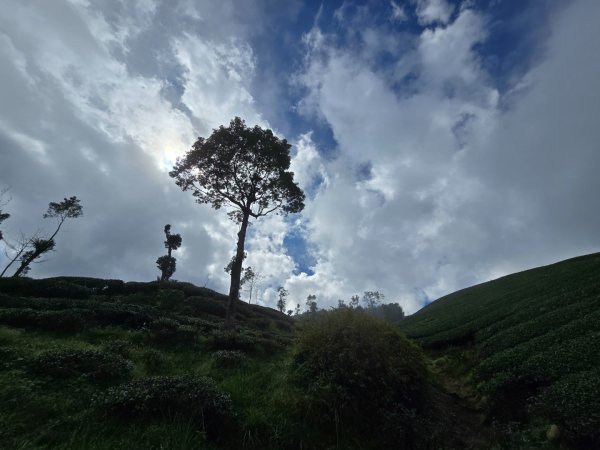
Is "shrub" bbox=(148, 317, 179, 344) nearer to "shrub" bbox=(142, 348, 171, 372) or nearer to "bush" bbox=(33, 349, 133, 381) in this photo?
"shrub" bbox=(142, 348, 171, 372)

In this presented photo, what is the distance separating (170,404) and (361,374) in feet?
14.5

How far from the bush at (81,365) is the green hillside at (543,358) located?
9992 mm

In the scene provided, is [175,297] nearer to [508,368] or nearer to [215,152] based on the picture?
[215,152]

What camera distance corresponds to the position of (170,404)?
6254 mm

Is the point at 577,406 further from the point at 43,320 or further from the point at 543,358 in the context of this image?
the point at 43,320

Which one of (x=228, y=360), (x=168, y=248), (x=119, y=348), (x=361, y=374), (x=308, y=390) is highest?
(x=168, y=248)

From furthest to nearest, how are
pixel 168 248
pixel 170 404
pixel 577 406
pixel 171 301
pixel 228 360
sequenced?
pixel 168 248, pixel 171 301, pixel 228 360, pixel 577 406, pixel 170 404

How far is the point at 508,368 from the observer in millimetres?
10422

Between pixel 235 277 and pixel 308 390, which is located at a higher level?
pixel 235 277

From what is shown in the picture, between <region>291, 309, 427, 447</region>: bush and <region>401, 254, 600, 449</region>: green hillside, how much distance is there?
8.38 feet

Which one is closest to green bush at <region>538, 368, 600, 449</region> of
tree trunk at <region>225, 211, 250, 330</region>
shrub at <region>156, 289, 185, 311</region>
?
tree trunk at <region>225, 211, 250, 330</region>

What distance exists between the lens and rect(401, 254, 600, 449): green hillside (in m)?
6.89

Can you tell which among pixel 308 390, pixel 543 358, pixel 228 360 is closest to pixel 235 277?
pixel 228 360

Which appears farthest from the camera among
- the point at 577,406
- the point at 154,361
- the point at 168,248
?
the point at 168,248
